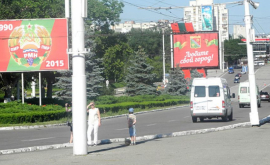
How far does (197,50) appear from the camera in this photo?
60.4 meters

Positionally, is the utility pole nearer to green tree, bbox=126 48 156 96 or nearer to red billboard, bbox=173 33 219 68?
green tree, bbox=126 48 156 96

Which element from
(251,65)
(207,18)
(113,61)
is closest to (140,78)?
(113,61)

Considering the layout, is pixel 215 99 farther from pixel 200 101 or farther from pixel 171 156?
pixel 171 156

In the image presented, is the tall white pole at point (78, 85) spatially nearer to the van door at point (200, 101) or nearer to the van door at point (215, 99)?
the van door at point (200, 101)

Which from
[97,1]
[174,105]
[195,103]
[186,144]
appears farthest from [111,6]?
[186,144]

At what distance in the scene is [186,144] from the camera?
16.5m

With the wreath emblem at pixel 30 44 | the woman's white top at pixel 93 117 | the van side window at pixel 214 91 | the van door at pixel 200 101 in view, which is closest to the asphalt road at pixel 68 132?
the van door at pixel 200 101

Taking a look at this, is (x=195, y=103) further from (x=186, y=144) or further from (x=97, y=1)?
(x=97, y=1)

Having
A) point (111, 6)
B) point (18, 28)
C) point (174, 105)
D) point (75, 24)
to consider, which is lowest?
point (174, 105)

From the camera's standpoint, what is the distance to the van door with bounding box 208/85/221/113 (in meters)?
29.1

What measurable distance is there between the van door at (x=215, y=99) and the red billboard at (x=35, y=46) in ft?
40.9

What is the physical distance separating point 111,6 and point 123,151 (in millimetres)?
54449

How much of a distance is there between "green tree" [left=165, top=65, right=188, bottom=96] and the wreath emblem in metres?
29.4

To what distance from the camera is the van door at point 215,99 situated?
2909cm
